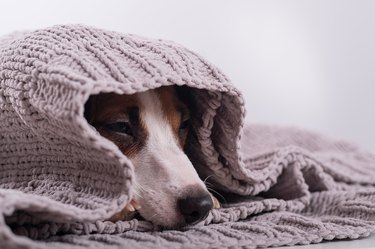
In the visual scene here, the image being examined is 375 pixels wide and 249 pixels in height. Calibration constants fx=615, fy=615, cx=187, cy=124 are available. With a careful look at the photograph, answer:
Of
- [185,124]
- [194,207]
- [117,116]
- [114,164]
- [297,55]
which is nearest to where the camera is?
[114,164]

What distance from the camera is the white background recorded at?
2.31m

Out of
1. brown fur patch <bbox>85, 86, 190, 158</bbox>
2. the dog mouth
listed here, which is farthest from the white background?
the dog mouth

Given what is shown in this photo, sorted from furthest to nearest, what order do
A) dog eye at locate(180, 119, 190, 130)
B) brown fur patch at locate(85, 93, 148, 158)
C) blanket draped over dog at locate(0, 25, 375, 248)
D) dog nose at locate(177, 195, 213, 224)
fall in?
dog eye at locate(180, 119, 190, 130) < brown fur patch at locate(85, 93, 148, 158) < dog nose at locate(177, 195, 213, 224) < blanket draped over dog at locate(0, 25, 375, 248)

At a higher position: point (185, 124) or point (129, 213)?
point (185, 124)

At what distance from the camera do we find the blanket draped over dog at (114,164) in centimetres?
92

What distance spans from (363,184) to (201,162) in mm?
489

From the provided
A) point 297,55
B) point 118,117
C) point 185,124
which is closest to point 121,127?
point 118,117

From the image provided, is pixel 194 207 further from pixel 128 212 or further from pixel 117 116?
pixel 117 116

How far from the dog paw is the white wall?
1.23 metres

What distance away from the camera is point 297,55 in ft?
7.89

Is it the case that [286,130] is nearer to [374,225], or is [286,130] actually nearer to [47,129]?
[374,225]

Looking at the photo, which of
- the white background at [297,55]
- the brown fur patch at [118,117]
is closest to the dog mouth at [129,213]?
the brown fur patch at [118,117]

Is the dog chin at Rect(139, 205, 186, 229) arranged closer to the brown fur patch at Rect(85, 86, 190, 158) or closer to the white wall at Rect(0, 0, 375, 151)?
the brown fur patch at Rect(85, 86, 190, 158)

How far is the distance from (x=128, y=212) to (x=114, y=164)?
166 millimetres
